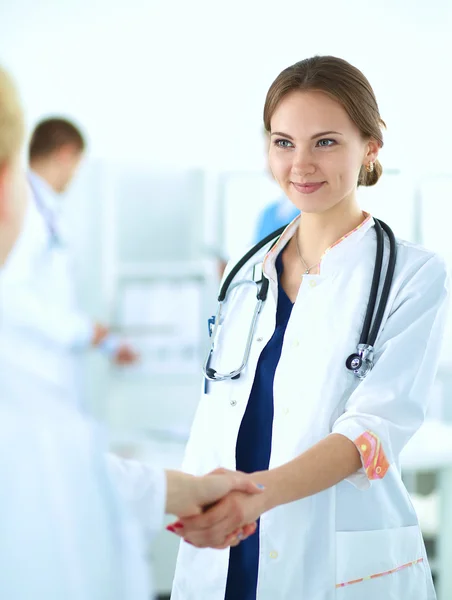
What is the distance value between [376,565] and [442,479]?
4.18 feet

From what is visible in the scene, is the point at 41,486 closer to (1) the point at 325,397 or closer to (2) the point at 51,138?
(2) the point at 51,138

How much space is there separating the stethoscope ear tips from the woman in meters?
0.01

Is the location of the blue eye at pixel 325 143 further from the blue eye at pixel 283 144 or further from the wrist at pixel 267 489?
the wrist at pixel 267 489

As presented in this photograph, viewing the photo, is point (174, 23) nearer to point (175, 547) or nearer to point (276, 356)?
point (175, 547)

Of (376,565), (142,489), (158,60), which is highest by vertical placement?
(158,60)

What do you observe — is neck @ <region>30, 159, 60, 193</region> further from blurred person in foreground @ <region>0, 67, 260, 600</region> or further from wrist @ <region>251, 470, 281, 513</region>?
wrist @ <region>251, 470, 281, 513</region>

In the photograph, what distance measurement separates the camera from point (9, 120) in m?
0.59

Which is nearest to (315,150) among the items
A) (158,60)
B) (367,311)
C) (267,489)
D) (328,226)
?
(328,226)

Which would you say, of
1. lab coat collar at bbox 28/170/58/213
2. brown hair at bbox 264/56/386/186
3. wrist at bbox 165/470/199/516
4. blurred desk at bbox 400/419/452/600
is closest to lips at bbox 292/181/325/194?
brown hair at bbox 264/56/386/186

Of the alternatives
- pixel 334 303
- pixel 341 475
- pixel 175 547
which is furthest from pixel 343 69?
pixel 175 547

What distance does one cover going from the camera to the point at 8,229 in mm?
596

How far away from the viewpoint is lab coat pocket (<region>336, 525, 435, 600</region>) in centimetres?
110

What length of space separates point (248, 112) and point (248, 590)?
247cm

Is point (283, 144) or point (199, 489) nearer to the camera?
point (199, 489)
